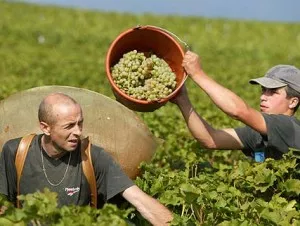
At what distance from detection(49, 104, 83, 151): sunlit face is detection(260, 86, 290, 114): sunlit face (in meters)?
1.64

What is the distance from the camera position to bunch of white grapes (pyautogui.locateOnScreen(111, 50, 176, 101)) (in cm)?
720

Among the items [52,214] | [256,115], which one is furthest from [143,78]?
[52,214]

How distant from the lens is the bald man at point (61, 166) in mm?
6379

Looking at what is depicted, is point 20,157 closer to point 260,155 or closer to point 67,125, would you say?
point 67,125

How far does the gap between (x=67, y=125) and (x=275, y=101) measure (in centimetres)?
177

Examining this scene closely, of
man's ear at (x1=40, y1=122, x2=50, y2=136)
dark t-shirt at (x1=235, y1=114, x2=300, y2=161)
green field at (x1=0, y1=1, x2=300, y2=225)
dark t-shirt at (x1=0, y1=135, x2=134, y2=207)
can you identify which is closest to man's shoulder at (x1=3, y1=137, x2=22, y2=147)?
dark t-shirt at (x1=0, y1=135, x2=134, y2=207)

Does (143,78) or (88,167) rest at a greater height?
(143,78)

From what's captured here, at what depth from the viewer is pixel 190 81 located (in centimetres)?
2152

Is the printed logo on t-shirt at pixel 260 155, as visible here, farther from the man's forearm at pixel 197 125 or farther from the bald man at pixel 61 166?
the bald man at pixel 61 166

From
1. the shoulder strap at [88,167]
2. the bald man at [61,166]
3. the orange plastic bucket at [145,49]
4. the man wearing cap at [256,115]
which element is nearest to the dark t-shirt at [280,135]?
the man wearing cap at [256,115]

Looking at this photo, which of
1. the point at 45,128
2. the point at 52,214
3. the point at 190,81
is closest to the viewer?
the point at 52,214

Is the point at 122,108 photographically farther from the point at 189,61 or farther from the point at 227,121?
the point at 227,121

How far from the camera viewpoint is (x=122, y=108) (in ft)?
24.2

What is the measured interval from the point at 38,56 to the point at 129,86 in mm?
20449
